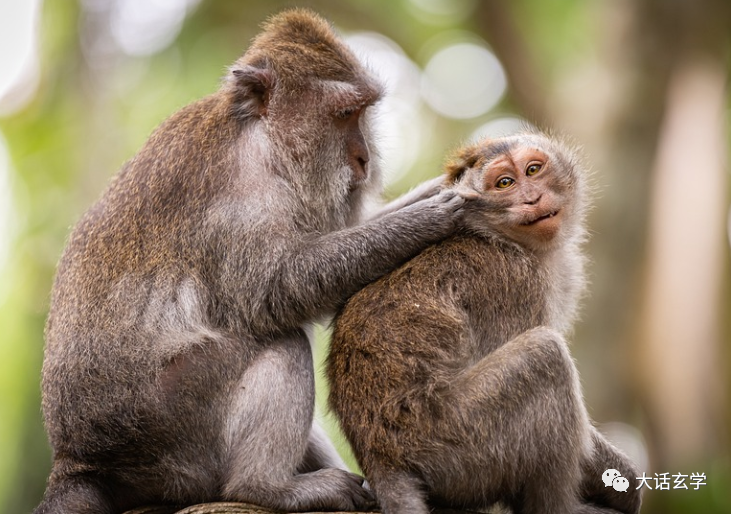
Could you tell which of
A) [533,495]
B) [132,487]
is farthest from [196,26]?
[533,495]

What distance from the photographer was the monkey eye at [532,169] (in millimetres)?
6426

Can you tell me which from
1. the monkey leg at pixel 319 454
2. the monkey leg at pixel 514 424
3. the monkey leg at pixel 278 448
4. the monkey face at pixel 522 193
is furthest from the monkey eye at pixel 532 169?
the monkey leg at pixel 319 454

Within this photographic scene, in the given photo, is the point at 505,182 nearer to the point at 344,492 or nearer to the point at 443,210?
the point at 443,210

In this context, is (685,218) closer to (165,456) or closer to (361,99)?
(361,99)

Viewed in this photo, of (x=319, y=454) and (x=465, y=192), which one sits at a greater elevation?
(x=465, y=192)

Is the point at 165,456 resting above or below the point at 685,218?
below

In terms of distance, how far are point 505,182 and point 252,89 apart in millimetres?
2128

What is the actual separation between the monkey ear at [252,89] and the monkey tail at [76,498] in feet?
9.76

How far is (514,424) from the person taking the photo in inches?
221

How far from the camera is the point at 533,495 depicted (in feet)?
19.2

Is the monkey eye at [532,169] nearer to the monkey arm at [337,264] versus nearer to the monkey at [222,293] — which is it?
the monkey at [222,293]


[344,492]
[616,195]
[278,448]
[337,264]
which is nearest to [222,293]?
[337,264]

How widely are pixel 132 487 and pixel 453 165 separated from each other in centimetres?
333

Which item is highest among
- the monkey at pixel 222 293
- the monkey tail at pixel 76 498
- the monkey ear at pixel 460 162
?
the monkey ear at pixel 460 162
